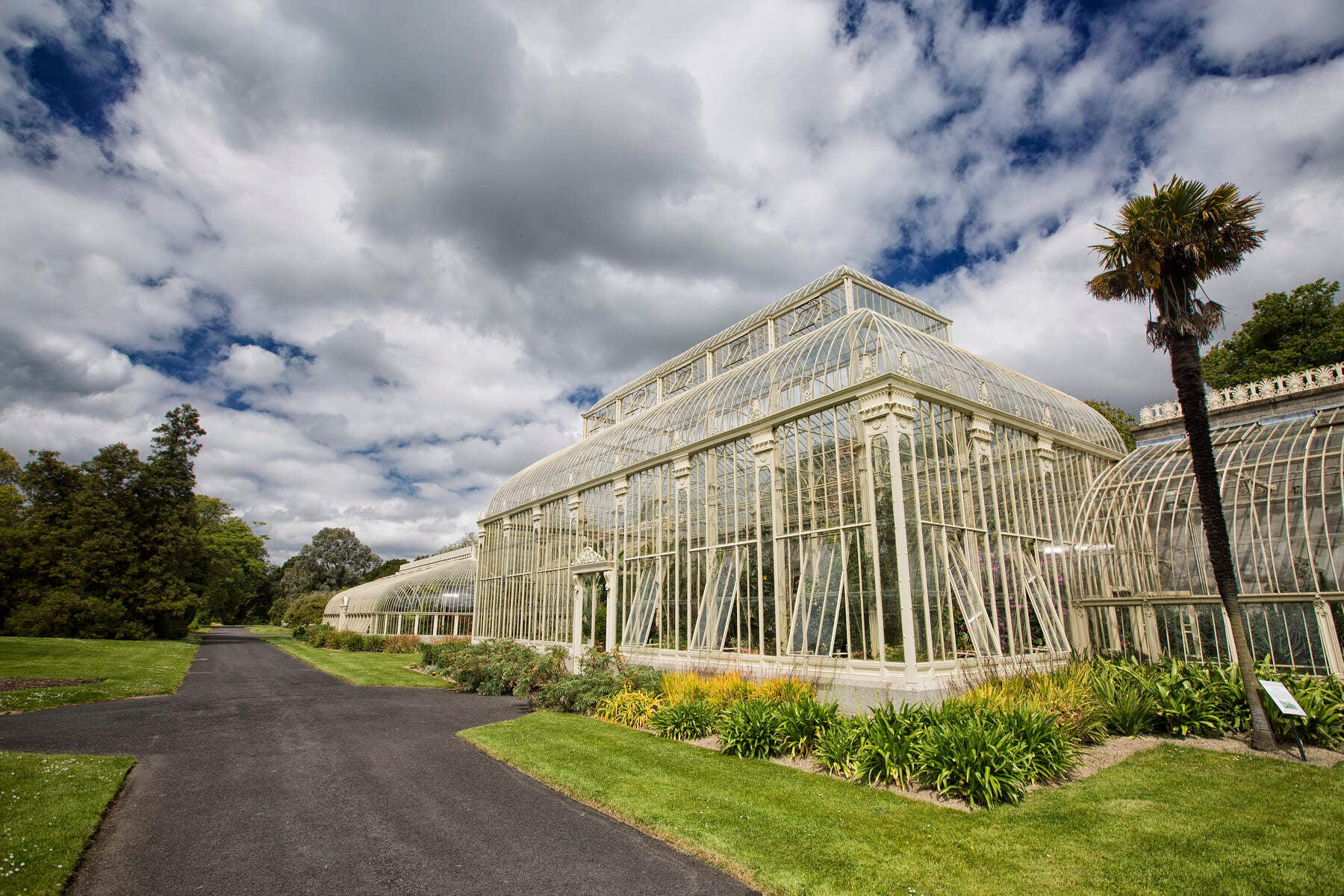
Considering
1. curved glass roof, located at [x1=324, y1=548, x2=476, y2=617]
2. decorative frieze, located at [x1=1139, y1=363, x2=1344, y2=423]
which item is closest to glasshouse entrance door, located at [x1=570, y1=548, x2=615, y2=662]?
curved glass roof, located at [x1=324, y1=548, x2=476, y2=617]

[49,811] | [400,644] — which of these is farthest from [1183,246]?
[400,644]

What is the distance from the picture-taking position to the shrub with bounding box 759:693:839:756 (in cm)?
1030

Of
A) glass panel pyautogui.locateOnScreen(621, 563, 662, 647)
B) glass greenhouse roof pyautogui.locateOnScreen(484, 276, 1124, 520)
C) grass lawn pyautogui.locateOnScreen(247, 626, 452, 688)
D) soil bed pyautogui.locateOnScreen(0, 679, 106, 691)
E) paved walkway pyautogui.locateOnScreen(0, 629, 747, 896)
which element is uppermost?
glass greenhouse roof pyautogui.locateOnScreen(484, 276, 1124, 520)

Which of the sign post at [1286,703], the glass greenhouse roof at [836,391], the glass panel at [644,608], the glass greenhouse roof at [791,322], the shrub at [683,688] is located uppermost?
the glass greenhouse roof at [791,322]

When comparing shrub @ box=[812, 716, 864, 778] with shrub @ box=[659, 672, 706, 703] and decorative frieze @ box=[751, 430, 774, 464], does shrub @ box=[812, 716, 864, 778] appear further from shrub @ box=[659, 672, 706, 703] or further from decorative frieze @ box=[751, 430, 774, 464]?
Answer: decorative frieze @ box=[751, 430, 774, 464]

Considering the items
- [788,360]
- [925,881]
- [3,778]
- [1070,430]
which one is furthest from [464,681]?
[1070,430]

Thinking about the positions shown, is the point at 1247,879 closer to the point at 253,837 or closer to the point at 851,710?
the point at 851,710

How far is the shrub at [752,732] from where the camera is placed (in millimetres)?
10406

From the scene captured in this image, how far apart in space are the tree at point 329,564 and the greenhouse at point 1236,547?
8882cm

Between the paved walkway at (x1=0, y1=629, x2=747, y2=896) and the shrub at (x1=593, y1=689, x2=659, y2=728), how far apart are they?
10.2 feet

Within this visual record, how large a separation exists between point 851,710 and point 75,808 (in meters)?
11.7

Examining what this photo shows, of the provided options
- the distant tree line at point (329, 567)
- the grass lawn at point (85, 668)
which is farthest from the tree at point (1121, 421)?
the distant tree line at point (329, 567)

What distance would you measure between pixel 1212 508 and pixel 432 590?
40821mm

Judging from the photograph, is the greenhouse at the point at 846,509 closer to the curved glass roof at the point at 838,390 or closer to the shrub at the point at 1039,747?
the curved glass roof at the point at 838,390
